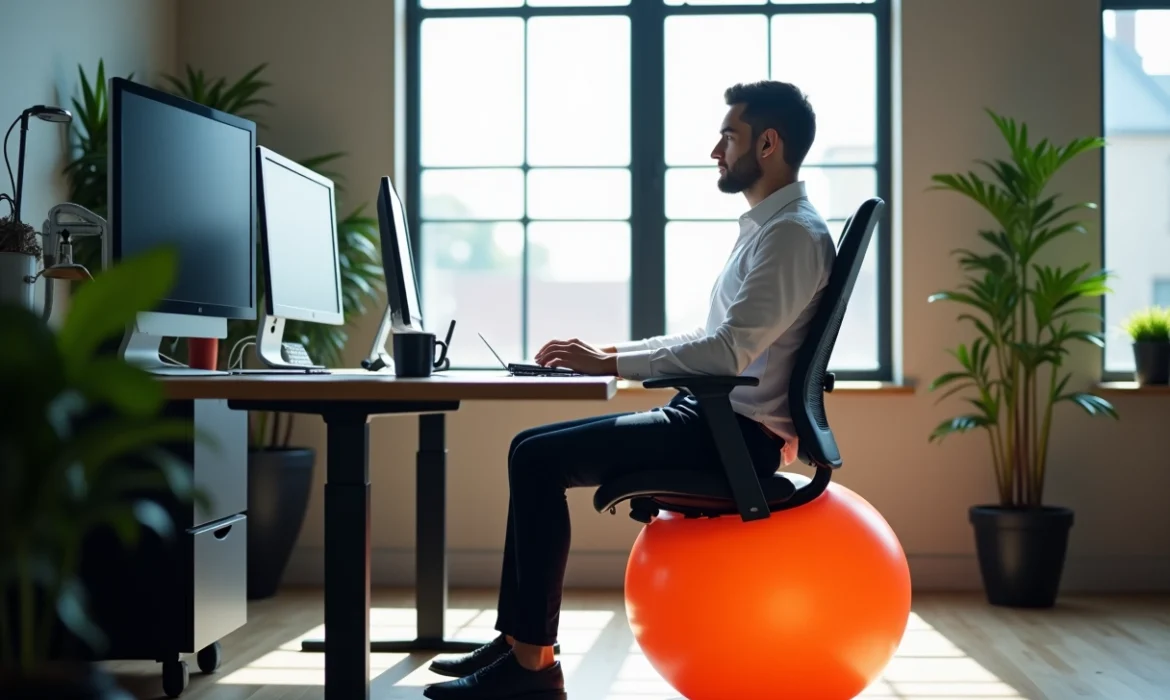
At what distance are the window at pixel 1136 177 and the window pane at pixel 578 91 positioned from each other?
178 centimetres

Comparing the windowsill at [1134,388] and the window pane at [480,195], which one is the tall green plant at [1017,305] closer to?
the windowsill at [1134,388]

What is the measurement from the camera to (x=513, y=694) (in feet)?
7.15

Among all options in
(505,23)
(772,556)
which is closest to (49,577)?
(772,556)

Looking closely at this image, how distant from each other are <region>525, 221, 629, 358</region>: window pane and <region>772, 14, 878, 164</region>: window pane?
2.69 feet

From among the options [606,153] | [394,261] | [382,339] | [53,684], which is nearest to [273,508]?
[382,339]

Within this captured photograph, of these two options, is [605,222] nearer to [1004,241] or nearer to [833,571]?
[1004,241]

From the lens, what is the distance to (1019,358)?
3840 mm

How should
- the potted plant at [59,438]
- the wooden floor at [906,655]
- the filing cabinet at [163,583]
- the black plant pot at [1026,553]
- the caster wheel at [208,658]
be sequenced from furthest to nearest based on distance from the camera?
the black plant pot at [1026,553], the caster wheel at [208,658], the wooden floor at [906,655], the filing cabinet at [163,583], the potted plant at [59,438]

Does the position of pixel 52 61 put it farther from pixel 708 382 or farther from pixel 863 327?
pixel 863 327

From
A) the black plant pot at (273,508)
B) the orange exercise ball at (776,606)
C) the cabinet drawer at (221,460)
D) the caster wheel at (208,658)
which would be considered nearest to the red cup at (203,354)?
the cabinet drawer at (221,460)

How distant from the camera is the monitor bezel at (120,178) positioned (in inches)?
86.2

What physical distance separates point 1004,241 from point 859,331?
671 millimetres

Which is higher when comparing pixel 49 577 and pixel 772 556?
pixel 49 577

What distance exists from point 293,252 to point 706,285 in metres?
2.08
